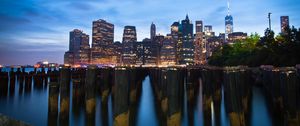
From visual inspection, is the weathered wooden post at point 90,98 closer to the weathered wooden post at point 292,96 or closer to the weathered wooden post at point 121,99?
the weathered wooden post at point 121,99

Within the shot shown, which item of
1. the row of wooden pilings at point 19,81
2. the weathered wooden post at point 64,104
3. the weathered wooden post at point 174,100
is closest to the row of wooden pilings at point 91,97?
the weathered wooden post at point 64,104

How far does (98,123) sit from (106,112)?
2.53m

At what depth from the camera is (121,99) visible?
26.2 ft

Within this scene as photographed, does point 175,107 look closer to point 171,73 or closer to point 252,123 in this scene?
point 171,73

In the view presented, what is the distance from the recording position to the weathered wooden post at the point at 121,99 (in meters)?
8.01

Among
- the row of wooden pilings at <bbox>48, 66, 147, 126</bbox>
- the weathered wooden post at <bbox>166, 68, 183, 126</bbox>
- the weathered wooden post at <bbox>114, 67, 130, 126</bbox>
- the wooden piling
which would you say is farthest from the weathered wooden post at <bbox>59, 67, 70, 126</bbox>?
the weathered wooden post at <bbox>166, 68, 183, 126</bbox>

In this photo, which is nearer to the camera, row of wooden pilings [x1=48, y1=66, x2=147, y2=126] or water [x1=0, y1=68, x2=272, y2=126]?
row of wooden pilings [x1=48, y1=66, x2=147, y2=126]

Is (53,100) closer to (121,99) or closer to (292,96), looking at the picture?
(121,99)

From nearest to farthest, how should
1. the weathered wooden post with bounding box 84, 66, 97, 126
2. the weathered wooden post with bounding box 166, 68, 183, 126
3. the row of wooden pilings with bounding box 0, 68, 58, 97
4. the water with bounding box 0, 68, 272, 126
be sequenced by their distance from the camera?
the weathered wooden post with bounding box 166, 68, 183, 126, the weathered wooden post with bounding box 84, 66, 97, 126, the water with bounding box 0, 68, 272, 126, the row of wooden pilings with bounding box 0, 68, 58, 97

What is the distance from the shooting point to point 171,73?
862cm

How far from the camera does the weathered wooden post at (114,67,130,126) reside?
8.01 metres

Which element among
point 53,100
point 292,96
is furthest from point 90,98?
point 292,96

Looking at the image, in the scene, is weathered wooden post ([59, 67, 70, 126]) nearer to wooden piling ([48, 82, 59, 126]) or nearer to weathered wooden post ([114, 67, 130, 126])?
wooden piling ([48, 82, 59, 126])

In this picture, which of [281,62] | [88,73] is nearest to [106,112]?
[88,73]
